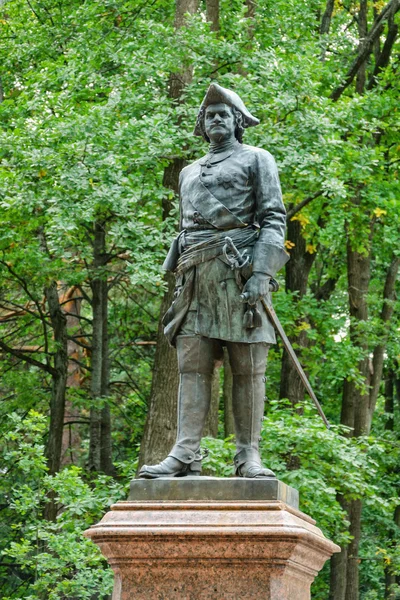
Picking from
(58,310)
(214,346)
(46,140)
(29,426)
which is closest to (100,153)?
(46,140)

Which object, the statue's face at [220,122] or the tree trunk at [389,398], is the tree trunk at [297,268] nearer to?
the tree trunk at [389,398]

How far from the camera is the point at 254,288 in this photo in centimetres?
736

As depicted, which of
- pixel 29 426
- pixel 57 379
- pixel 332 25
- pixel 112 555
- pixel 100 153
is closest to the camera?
pixel 112 555

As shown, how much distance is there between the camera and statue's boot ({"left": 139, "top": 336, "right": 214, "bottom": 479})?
24.4ft

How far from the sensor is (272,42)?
17.7m

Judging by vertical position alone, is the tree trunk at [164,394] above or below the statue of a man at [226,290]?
above

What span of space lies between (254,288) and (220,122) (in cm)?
111

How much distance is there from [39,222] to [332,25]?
26.5ft

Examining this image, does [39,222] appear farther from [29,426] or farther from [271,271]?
[271,271]

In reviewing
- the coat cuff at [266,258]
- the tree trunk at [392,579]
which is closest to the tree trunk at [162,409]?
the tree trunk at [392,579]

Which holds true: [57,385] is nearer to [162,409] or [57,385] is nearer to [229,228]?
[162,409]

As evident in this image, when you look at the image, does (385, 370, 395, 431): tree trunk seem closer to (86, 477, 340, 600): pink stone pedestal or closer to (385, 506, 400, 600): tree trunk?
(385, 506, 400, 600): tree trunk

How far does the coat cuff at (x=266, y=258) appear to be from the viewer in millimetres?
7395

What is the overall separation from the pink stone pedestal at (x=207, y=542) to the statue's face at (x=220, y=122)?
2107 millimetres
